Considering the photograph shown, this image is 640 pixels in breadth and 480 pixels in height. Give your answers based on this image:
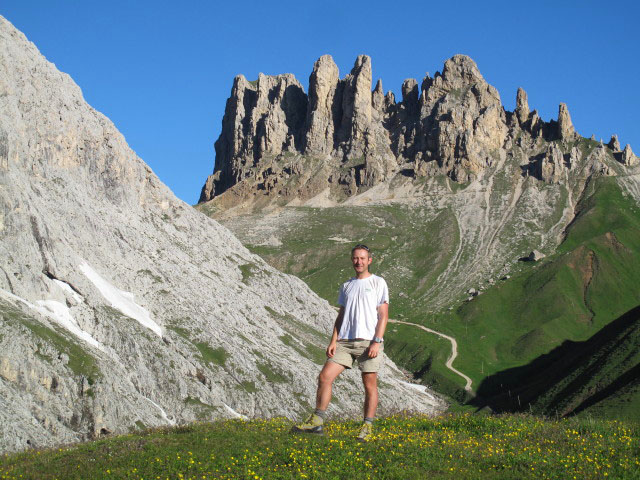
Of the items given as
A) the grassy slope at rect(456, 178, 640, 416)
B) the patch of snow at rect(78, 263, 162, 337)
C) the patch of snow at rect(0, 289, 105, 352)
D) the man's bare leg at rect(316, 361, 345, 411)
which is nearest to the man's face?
the man's bare leg at rect(316, 361, 345, 411)

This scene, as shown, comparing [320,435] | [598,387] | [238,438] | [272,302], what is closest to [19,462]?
[238,438]

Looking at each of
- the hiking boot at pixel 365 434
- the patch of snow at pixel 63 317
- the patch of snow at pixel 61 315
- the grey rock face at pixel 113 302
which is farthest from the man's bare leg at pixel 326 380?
the patch of snow at pixel 63 317

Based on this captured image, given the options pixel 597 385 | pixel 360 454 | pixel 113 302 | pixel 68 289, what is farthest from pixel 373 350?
pixel 113 302

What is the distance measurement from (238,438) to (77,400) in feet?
168

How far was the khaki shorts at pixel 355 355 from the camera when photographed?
16.8 m

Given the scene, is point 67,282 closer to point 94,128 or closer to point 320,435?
point 94,128

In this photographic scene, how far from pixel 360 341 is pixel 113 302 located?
7917 cm

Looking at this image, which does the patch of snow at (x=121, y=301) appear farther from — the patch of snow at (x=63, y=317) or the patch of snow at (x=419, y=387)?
the patch of snow at (x=419, y=387)

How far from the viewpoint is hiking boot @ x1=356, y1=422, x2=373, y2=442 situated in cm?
1629

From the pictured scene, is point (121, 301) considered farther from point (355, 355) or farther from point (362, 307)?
point (362, 307)

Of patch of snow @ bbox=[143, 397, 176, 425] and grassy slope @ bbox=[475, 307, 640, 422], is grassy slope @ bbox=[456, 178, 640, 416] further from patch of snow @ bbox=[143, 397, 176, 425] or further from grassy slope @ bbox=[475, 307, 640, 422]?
patch of snow @ bbox=[143, 397, 176, 425]

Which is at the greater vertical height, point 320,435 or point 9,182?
point 9,182

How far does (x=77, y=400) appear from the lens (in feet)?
205

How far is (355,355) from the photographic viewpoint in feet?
56.0
